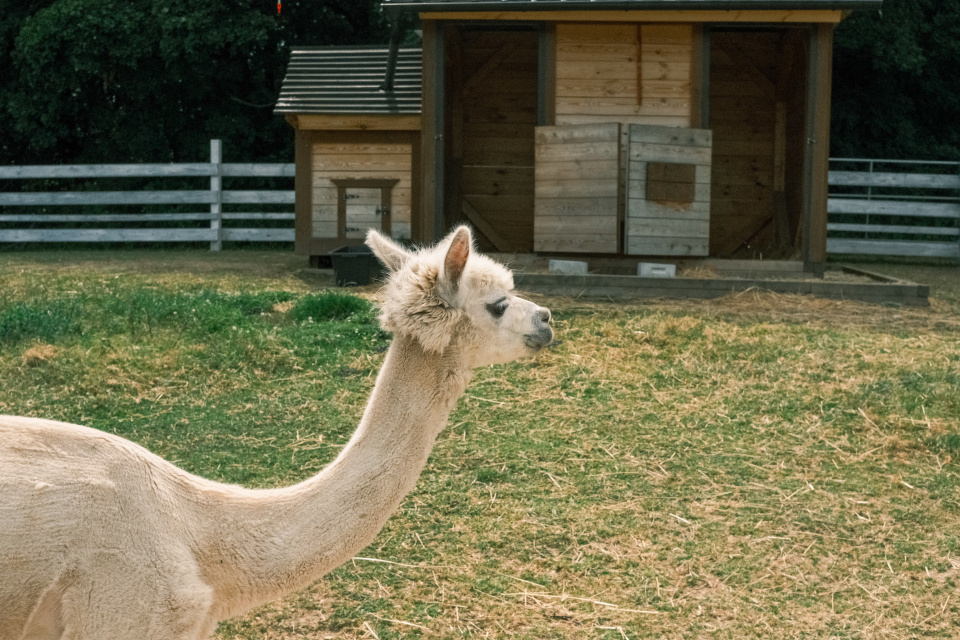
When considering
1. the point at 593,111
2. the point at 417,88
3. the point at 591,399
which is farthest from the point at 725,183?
the point at 591,399

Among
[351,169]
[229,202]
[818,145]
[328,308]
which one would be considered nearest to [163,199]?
[229,202]

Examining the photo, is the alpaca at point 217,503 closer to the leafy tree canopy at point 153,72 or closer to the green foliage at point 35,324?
the green foliage at point 35,324

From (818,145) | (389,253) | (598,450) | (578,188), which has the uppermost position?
(818,145)

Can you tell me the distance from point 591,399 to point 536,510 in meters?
1.82

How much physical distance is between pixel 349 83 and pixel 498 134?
2450 mm

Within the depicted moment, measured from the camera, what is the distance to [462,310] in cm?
297

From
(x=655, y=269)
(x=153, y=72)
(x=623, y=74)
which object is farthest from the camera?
(x=153, y=72)

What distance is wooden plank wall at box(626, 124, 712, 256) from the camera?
12289 mm

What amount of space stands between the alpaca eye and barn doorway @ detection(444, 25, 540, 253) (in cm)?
1265

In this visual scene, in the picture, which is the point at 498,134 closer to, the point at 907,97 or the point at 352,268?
the point at 352,268

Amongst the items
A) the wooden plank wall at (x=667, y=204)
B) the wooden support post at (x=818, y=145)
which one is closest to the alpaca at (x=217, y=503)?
the wooden plank wall at (x=667, y=204)

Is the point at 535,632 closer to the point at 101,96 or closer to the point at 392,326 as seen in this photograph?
the point at 392,326

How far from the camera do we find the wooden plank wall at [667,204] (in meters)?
12.3

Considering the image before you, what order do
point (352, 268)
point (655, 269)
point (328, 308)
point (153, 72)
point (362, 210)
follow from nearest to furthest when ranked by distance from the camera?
point (328, 308) < point (352, 268) < point (655, 269) < point (362, 210) < point (153, 72)
